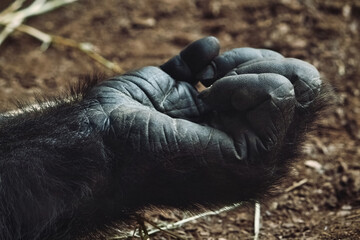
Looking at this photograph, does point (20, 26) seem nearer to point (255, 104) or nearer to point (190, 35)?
point (190, 35)

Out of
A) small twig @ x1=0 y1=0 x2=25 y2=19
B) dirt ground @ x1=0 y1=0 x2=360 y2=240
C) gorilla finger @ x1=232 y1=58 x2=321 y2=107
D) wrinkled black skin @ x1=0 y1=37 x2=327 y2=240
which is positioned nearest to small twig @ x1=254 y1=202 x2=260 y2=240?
dirt ground @ x1=0 y1=0 x2=360 y2=240

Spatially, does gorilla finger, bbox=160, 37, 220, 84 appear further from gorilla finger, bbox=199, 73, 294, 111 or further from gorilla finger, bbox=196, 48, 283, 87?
gorilla finger, bbox=199, 73, 294, 111

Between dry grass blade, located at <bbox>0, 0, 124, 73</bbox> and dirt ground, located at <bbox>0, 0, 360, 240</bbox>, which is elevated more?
dry grass blade, located at <bbox>0, 0, 124, 73</bbox>

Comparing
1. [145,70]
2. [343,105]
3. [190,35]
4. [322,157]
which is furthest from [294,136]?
[190,35]

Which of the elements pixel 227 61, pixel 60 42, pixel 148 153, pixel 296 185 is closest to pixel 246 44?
pixel 60 42

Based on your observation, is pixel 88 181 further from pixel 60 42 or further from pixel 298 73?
pixel 60 42

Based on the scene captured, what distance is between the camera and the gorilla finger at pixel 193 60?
1582 mm

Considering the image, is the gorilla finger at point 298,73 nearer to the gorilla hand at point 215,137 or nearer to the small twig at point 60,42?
the gorilla hand at point 215,137

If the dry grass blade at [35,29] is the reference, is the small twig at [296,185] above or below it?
below

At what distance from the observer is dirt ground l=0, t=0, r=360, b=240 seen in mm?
2303

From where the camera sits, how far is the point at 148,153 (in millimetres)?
1422

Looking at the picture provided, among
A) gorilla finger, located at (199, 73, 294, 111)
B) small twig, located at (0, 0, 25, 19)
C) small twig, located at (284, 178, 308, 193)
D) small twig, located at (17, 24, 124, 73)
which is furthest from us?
small twig, located at (0, 0, 25, 19)

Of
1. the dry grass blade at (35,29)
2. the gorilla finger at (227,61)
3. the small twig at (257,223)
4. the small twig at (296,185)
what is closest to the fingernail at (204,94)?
the gorilla finger at (227,61)

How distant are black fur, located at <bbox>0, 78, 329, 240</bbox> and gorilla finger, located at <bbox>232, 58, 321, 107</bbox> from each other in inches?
1.5
